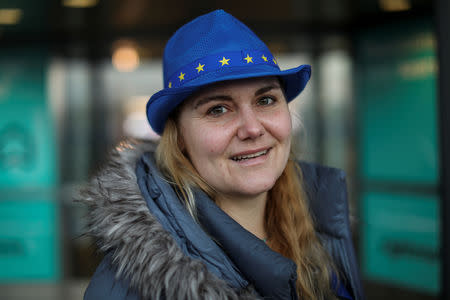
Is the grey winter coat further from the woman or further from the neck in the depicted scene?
the neck

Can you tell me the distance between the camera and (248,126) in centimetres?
146

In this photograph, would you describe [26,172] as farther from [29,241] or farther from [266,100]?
[266,100]

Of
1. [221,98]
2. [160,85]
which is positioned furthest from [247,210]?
[160,85]

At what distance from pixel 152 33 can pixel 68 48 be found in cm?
111

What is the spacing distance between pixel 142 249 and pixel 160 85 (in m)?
4.84

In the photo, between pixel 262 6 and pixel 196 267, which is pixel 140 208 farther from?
pixel 262 6

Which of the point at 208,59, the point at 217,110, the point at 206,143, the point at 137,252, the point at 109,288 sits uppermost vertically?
the point at 208,59

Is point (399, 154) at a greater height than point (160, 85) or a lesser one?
lesser

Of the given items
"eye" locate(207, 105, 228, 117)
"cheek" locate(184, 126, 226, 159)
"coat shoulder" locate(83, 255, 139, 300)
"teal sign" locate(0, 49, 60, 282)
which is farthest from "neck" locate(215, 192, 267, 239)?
"teal sign" locate(0, 49, 60, 282)

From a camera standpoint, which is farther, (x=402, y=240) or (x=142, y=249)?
(x=402, y=240)

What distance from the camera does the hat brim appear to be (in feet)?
4.59

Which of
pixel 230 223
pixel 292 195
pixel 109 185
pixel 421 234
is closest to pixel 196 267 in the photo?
pixel 230 223

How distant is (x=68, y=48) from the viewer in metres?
5.51

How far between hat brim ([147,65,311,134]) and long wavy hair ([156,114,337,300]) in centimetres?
7
